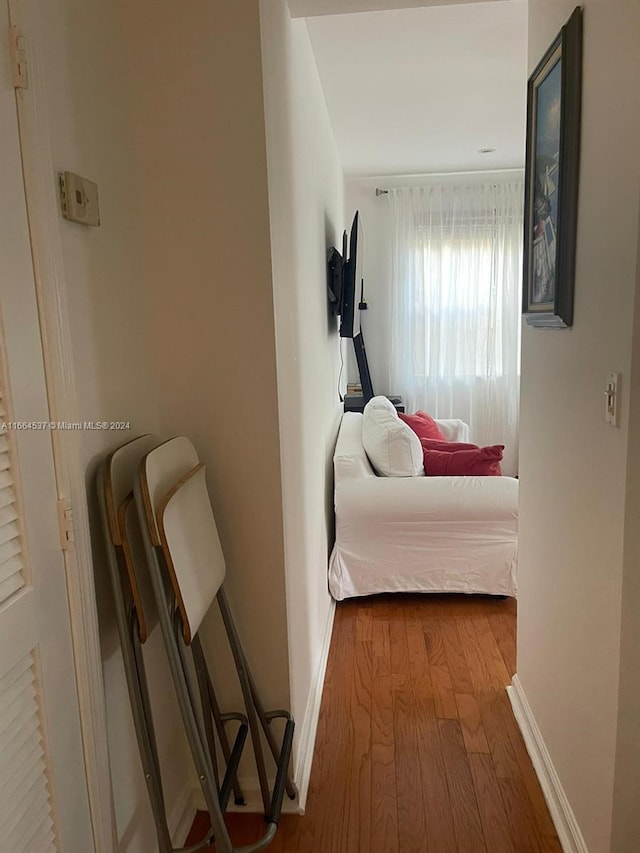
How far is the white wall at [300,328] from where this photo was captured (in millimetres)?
1722

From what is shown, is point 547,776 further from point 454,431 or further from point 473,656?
point 454,431

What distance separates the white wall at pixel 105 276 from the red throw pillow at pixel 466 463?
6.61 ft

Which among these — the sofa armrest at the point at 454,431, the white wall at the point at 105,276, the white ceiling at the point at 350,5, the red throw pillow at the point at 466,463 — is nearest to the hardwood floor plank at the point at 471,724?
the white wall at the point at 105,276

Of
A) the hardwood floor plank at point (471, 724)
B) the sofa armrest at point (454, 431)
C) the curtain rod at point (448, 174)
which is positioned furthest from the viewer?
the curtain rod at point (448, 174)

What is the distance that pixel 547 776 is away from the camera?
1836mm

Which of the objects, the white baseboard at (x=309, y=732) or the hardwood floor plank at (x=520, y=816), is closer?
the hardwood floor plank at (x=520, y=816)

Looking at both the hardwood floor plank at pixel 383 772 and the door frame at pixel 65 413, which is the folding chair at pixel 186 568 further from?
the hardwood floor plank at pixel 383 772

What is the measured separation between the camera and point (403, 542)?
9.99ft

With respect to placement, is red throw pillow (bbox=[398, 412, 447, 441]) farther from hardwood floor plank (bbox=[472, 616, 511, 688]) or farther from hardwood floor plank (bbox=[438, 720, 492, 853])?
hardwood floor plank (bbox=[438, 720, 492, 853])

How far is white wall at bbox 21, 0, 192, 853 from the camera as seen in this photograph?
1.23m

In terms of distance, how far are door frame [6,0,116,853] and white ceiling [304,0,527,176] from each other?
3.72ft

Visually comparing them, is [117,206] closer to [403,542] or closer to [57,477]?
[57,477]

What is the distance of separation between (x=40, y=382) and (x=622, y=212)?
1.16 m

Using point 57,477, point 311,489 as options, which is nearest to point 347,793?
point 311,489
